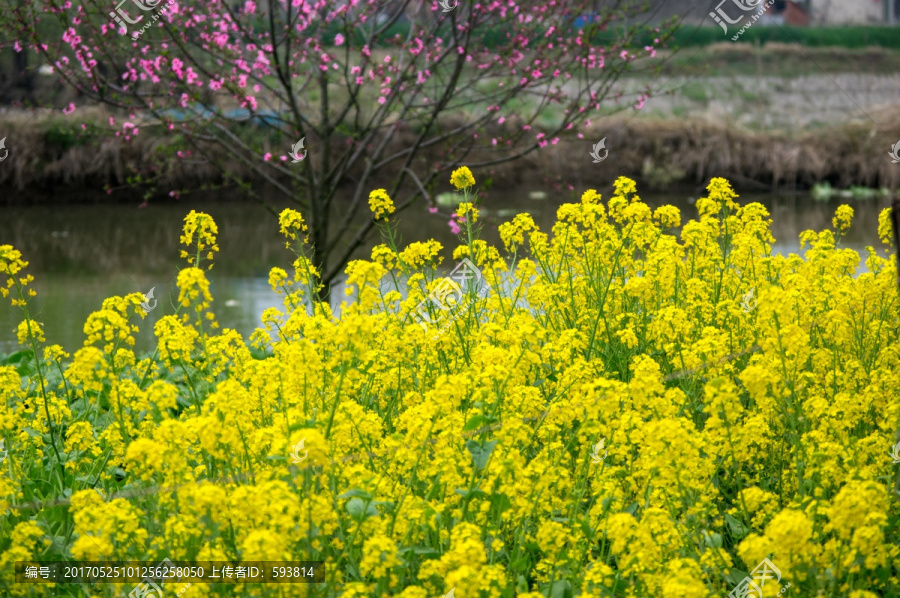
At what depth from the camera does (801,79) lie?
16.5 m

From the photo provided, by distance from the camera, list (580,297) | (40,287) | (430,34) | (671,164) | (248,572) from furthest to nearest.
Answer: (671,164) < (40,287) < (430,34) < (580,297) < (248,572)

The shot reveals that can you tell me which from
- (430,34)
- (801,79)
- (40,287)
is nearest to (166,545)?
(430,34)

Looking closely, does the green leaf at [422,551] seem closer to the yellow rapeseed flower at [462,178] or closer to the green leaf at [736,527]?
the green leaf at [736,527]

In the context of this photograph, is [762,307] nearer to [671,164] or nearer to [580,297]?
[580,297]

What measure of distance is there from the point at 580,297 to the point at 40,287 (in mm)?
5143

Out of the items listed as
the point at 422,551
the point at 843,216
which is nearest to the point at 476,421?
the point at 422,551

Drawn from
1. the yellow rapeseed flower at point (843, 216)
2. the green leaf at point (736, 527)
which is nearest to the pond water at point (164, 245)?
the yellow rapeseed flower at point (843, 216)

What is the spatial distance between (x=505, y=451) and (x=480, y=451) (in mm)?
196

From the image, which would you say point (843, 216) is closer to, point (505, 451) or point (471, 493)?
point (505, 451)

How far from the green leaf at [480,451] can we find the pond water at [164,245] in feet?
11.5

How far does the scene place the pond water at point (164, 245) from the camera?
6688mm

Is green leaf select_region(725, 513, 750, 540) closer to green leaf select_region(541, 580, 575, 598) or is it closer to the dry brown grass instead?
green leaf select_region(541, 580, 575, 598)

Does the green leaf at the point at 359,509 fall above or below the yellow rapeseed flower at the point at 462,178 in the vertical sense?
below

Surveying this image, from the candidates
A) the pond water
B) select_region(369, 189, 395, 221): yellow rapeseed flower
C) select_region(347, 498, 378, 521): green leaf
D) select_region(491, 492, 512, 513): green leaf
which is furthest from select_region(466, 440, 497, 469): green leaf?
the pond water
